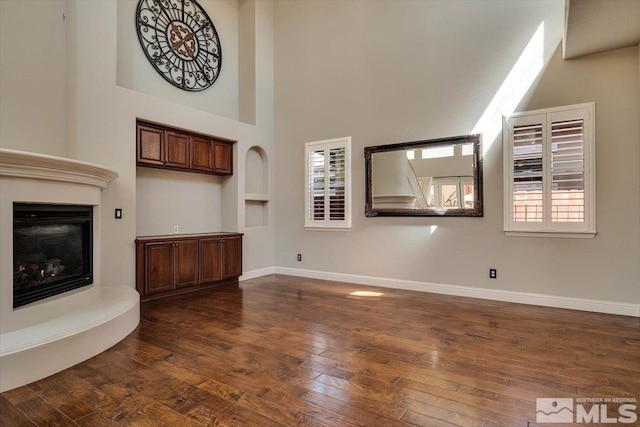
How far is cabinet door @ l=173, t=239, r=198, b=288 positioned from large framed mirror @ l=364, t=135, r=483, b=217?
2.60m

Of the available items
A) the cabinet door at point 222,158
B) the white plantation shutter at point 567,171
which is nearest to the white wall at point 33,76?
the cabinet door at point 222,158

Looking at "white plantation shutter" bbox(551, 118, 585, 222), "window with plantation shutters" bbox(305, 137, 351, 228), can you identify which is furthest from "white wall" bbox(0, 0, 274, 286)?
"white plantation shutter" bbox(551, 118, 585, 222)

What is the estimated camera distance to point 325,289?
4.86 metres

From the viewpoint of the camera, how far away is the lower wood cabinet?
4113mm

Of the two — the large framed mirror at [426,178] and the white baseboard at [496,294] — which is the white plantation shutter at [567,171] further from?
the white baseboard at [496,294]

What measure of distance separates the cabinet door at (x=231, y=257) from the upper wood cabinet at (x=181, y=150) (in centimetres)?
112

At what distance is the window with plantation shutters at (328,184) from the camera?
536 cm

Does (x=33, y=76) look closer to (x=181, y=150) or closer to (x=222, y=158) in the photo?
(x=181, y=150)

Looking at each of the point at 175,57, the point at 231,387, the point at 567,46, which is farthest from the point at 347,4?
the point at 231,387

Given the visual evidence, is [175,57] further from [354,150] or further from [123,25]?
[354,150]

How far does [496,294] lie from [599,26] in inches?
118

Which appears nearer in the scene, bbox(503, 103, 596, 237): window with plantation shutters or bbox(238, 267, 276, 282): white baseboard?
bbox(503, 103, 596, 237): window with plantation shutters

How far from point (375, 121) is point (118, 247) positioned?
3868mm

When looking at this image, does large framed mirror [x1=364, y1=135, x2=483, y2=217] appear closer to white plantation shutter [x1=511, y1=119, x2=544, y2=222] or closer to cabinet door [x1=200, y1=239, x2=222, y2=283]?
white plantation shutter [x1=511, y1=119, x2=544, y2=222]
